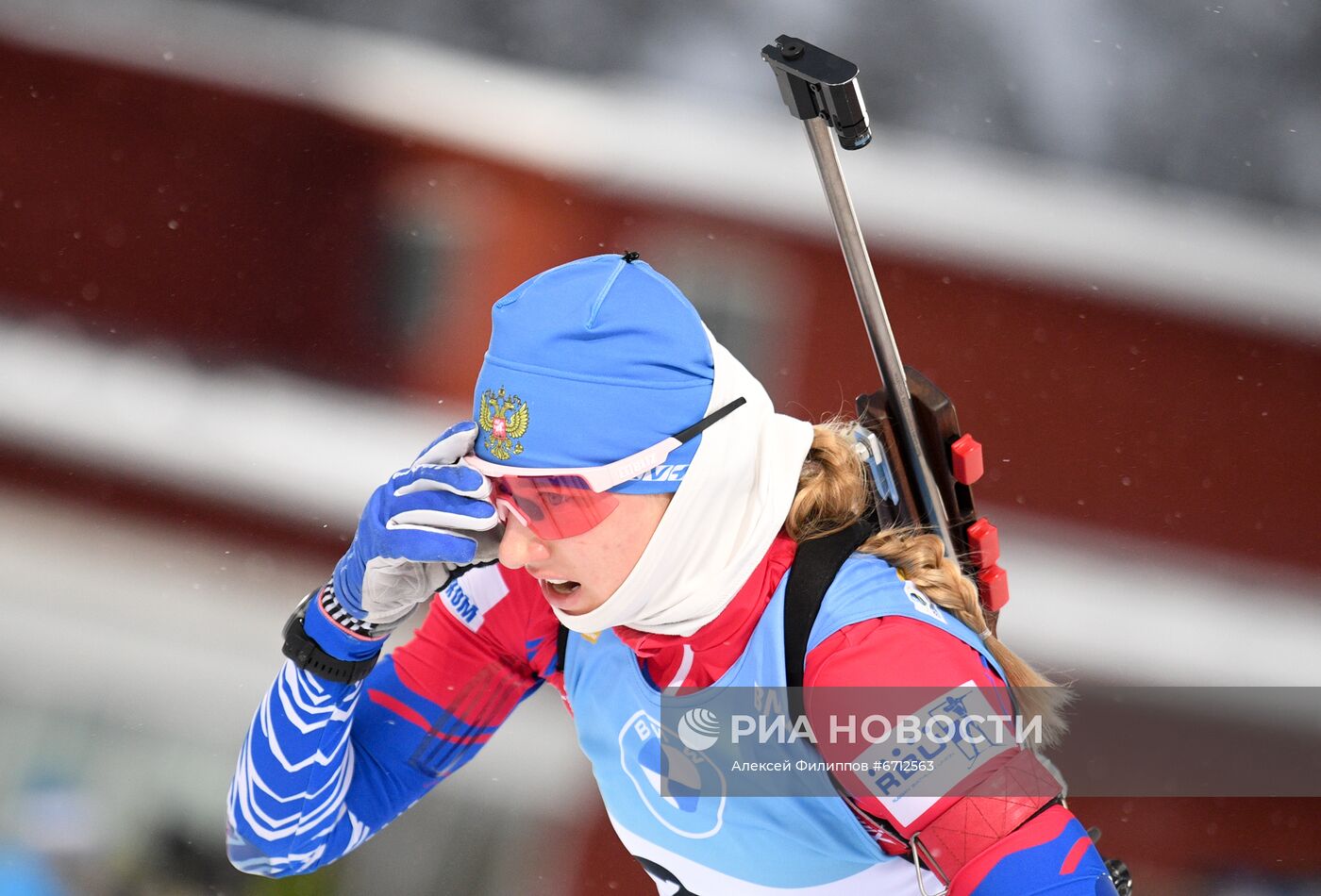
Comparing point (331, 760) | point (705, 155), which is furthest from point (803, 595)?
point (705, 155)

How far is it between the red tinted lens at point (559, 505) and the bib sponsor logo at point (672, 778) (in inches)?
12.1

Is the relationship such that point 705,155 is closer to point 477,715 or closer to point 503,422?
point 477,715

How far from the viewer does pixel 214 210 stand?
3.23 m

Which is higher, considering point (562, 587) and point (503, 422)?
point (503, 422)

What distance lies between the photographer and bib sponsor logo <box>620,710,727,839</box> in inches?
55.7

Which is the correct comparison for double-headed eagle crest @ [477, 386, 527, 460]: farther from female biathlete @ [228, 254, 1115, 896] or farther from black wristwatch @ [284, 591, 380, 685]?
black wristwatch @ [284, 591, 380, 685]

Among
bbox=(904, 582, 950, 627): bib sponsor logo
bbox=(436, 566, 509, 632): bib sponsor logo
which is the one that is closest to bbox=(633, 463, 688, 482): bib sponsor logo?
bbox=(904, 582, 950, 627): bib sponsor logo

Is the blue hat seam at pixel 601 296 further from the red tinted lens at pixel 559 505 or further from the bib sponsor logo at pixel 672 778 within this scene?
the bib sponsor logo at pixel 672 778

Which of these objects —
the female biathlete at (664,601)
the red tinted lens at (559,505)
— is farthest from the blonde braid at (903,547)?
the red tinted lens at (559,505)

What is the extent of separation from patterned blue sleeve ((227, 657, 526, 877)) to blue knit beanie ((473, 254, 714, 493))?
0.41m

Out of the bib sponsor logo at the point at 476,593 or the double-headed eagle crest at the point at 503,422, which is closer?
the double-headed eagle crest at the point at 503,422

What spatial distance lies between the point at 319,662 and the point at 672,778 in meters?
0.42

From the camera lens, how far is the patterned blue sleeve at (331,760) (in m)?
1.45

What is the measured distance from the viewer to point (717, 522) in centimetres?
129
